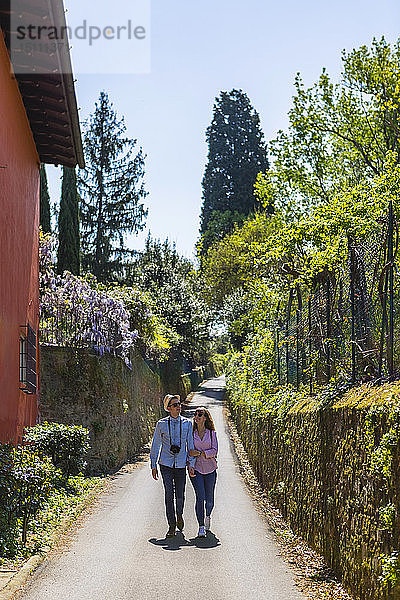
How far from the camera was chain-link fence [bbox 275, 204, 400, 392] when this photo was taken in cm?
752

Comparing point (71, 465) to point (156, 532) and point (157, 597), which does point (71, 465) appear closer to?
point (156, 532)

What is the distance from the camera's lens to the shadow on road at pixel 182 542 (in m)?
9.38

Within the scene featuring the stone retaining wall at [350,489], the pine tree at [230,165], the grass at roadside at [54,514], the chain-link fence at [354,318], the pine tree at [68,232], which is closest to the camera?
the stone retaining wall at [350,489]

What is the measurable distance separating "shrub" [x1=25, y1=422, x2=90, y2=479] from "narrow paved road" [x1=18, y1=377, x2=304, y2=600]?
1685mm

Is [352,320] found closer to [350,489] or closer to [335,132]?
[350,489]

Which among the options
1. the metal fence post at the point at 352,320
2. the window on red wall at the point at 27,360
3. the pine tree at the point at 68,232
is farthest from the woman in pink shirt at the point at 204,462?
the pine tree at the point at 68,232

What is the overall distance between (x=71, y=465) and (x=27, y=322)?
3498 mm

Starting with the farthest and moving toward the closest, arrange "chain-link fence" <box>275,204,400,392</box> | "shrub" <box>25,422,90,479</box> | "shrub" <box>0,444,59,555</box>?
"shrub" <box>25,422,90,479</box> → "shrub" <box>0,444,59,555</box> → "chain-link fence" <box>275,204,400,392</box>

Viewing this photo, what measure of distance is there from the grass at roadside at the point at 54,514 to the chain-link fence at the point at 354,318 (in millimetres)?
4286

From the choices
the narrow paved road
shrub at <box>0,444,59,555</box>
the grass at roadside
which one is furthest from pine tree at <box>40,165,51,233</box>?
shrub at <box>0,444,59,555</box>

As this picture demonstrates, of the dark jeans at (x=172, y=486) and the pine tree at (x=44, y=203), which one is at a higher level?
the pine tree at (x=44, y=203)

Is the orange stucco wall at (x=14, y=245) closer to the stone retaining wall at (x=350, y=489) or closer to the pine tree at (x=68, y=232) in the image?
the stone retaining wall at (x=350, y=489)

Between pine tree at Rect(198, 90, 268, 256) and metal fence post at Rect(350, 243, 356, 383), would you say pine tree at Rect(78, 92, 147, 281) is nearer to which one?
pine tree at Rect(198, 90, 268, 256)

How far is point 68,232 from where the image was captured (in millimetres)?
33656
